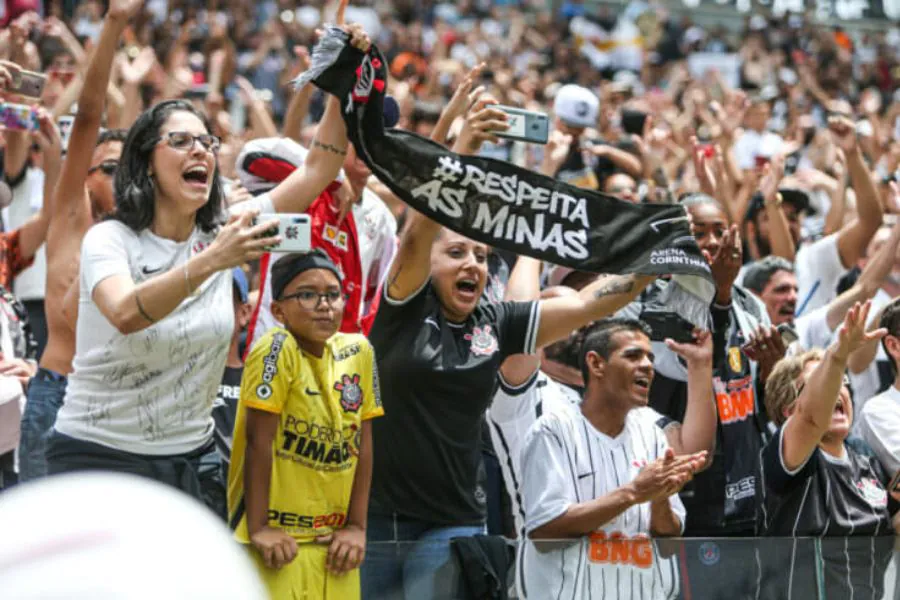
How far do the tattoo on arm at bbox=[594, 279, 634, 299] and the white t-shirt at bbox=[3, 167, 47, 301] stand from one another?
2811 millimetres

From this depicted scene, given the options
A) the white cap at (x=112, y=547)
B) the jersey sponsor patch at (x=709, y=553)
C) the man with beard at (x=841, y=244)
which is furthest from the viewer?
the man with beard at (x=841, y=244)

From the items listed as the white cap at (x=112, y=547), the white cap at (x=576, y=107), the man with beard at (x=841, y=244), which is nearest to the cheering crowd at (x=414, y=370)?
the man with beard at (x=841, y=244)

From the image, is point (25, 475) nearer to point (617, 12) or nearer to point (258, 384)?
point (258, 384)

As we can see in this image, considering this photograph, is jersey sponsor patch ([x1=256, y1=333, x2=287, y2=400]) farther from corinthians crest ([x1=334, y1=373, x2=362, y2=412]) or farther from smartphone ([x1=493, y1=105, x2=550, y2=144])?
smartphone ([x1=493, y1=105, x2=550, y2=144])

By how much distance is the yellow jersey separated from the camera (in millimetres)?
3861

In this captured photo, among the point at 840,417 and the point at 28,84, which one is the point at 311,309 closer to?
the point at 28,84

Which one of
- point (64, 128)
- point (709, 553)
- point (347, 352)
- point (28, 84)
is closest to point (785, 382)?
point (709, 553)

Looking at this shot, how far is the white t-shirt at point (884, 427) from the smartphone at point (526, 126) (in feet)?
6.41

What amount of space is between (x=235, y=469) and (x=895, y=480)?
2.55m

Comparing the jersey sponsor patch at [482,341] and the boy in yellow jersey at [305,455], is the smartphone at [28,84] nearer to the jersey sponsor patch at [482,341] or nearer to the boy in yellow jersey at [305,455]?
the boy in yellow jersey at [305,455]

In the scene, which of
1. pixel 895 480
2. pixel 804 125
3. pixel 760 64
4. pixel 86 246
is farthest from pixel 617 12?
pixel 86 246

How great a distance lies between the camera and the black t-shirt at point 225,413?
16.3 feet

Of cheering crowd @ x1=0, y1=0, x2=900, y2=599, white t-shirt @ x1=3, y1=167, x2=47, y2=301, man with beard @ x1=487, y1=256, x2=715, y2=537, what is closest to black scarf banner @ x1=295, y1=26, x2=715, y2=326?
cheering crowd @ x1=0, y1=0, x2=900, y2=599

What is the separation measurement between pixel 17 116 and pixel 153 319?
1.96m
